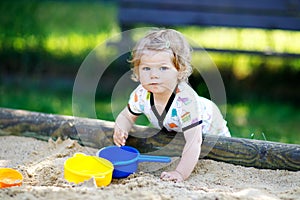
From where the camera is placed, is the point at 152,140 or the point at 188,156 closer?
the point at 188,156

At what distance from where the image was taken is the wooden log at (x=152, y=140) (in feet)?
8.45

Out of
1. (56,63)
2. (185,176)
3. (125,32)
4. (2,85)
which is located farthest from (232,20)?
(185,176)

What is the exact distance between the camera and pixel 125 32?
17.0 ft

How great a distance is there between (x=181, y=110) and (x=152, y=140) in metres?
0.25

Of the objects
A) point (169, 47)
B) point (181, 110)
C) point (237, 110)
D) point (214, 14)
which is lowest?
point (237, 110)

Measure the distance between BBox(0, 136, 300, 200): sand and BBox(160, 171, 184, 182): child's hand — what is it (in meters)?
0.03

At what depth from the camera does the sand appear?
194cm

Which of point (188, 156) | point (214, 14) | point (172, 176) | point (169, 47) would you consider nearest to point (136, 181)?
point (172, 176)

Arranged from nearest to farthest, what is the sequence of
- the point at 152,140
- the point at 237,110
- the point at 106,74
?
the point at 152,140 < the point at 237,110 < the point at 106,74

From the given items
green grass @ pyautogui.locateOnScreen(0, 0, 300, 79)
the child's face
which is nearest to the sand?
the child's face

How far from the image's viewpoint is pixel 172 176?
236 centimetres

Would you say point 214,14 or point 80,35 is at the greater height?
point 214,14

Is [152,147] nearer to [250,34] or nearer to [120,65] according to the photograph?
[120,65]

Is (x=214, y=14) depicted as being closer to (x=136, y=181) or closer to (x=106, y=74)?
(x=106, y=74)
